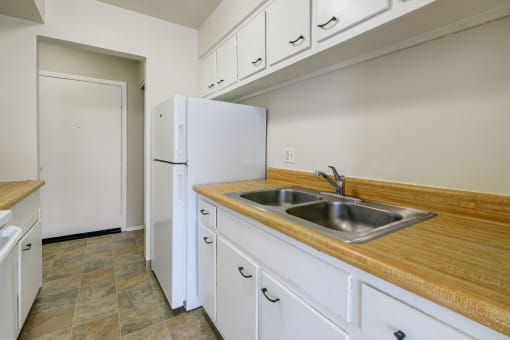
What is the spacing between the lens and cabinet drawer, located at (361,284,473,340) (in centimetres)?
48

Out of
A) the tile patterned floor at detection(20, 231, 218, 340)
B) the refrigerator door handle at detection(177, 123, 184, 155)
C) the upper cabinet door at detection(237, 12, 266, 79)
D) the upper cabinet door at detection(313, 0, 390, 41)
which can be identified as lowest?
the tile patterned floor at detection(20, 231, 218, 340)

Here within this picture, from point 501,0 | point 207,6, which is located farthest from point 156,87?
point 501,0

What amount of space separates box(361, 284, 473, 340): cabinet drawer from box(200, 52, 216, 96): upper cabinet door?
1.99 meters

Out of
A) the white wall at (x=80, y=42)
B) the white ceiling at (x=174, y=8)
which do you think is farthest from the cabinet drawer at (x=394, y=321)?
the white ceiling at (x=174, y=8)

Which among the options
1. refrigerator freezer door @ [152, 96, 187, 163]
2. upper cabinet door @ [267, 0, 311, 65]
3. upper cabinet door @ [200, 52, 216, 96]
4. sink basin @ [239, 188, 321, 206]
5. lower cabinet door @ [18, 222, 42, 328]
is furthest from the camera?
upper cabinet door @ [200, 52, 216, 96]

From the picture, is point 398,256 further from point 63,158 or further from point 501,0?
point 63,158

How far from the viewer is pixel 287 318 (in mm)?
876

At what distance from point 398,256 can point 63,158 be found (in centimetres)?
354

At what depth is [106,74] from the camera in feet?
10.1

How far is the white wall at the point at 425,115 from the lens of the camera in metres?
0.89

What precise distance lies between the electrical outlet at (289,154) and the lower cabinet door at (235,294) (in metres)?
0.78

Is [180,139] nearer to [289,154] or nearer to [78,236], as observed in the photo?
[289,154]

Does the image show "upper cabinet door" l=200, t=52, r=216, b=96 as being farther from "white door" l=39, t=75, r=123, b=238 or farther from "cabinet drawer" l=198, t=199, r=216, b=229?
"white door" l=39, t=75, r=123, b=238

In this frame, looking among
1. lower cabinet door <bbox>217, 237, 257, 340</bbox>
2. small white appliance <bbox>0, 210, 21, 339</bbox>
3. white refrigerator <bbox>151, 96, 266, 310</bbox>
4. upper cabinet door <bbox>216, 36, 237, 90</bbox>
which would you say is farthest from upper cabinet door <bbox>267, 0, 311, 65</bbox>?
small white appliance <bbox>0, 210, 21, 339</bbox>
